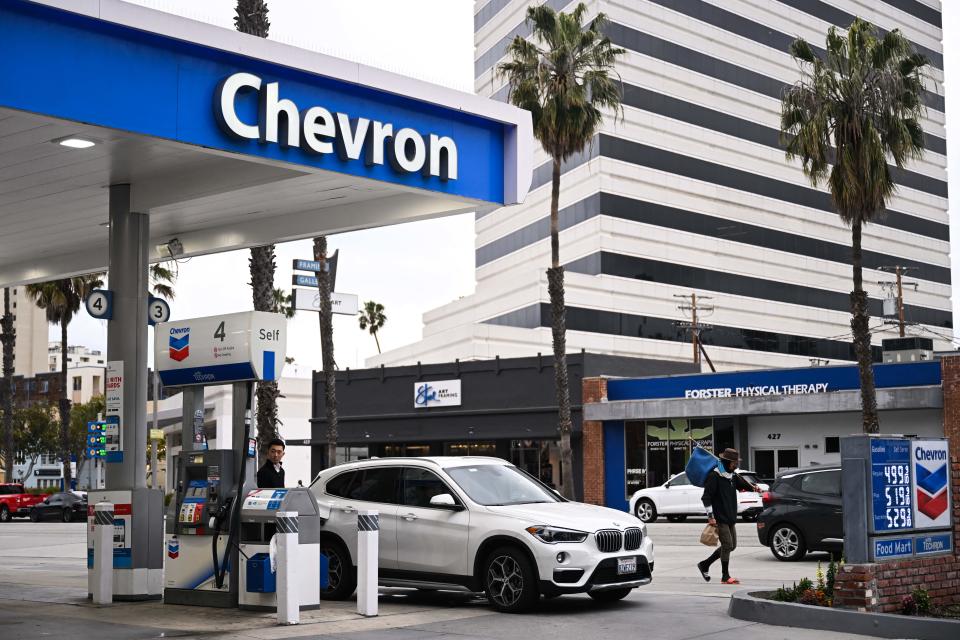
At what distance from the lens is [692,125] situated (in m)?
72.7

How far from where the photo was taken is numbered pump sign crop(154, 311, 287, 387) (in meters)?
13.4

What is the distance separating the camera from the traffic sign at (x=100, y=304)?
14867 millimetres

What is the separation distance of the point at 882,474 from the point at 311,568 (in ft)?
20.2

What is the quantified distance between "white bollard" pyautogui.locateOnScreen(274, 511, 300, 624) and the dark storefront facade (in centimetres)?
3225

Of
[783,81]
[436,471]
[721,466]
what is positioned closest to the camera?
[436,471]

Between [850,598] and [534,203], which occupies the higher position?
[534,203]

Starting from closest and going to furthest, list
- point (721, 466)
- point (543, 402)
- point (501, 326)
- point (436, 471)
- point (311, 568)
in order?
point (311, 568)
point (436, 471)
point (721, 466)
point (543, 402)
point (501, 326)

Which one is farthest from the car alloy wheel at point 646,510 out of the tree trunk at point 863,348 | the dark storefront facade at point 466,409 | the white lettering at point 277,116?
the white lettering at point 277,116

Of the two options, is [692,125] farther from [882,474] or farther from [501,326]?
[882,474]

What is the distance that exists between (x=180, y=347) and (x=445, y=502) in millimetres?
3739

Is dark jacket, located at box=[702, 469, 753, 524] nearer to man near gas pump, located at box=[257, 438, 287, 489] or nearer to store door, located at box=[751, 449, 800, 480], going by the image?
man near gas pump, located at box=[257, 438, 287, 489]

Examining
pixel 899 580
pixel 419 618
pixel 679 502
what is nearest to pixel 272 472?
pixel 419 618

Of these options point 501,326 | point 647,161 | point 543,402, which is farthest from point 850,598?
point 647,161

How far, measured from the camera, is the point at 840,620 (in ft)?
37.0
